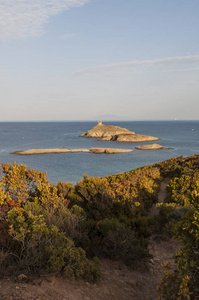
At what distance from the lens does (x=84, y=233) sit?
10.4 meters

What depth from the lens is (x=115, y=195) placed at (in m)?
16.7

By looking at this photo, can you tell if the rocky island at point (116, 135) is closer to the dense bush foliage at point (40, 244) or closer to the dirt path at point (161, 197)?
the dirt path at point (161, 197)

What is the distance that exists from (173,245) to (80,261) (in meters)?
7.44

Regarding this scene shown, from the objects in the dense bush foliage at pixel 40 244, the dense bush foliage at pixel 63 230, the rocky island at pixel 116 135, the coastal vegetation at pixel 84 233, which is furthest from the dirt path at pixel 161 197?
the rocky island at pixel 116 135

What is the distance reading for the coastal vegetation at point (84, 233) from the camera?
6523mm

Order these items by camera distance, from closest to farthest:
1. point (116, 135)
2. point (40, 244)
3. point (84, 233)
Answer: point (40, 244) < point (84, 233) < point (116, 135)

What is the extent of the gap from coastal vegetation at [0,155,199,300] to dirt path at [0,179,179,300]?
12.8 inches

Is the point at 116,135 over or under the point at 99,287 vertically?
over

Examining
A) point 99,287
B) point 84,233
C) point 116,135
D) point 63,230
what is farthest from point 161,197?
point 116,135

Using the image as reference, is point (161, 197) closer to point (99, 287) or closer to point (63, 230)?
point (63, 230)

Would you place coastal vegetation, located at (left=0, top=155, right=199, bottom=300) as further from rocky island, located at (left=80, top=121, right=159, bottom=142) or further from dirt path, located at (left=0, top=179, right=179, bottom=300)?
rocky island, located at (left=80, top=121, right=159, bottom=142)

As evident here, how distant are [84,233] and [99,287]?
2762mm

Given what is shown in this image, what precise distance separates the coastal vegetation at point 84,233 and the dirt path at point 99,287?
0.32 meters

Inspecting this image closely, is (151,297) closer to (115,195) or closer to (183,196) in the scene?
(115,195)
